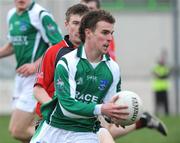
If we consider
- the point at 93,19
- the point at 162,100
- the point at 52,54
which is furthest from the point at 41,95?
the point at 162,100

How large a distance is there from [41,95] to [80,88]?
0.65m

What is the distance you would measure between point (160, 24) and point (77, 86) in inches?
716

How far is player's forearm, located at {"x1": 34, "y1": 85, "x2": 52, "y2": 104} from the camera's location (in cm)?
794

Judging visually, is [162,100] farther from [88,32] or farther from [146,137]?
[88,32]

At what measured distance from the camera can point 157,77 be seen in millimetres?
23828

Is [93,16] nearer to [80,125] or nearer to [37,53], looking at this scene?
[80,125]

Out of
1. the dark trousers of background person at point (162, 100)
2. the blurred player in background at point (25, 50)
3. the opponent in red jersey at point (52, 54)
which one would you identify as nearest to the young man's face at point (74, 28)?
the opponent in red jersey at point (52, 54)

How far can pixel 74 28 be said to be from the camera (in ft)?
26.7

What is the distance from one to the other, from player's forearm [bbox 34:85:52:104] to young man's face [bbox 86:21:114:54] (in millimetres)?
817

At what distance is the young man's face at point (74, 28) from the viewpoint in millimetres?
8102

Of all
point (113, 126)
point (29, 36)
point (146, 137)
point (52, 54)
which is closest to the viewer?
point (52, 54)

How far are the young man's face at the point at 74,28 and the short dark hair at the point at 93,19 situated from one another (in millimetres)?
499

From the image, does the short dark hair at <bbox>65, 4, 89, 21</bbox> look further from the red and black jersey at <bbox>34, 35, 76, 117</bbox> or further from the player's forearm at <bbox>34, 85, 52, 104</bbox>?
the player's forearm at <bbox>34, 85, 52, 104</bbox>

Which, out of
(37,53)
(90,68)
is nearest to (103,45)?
(90,68)
